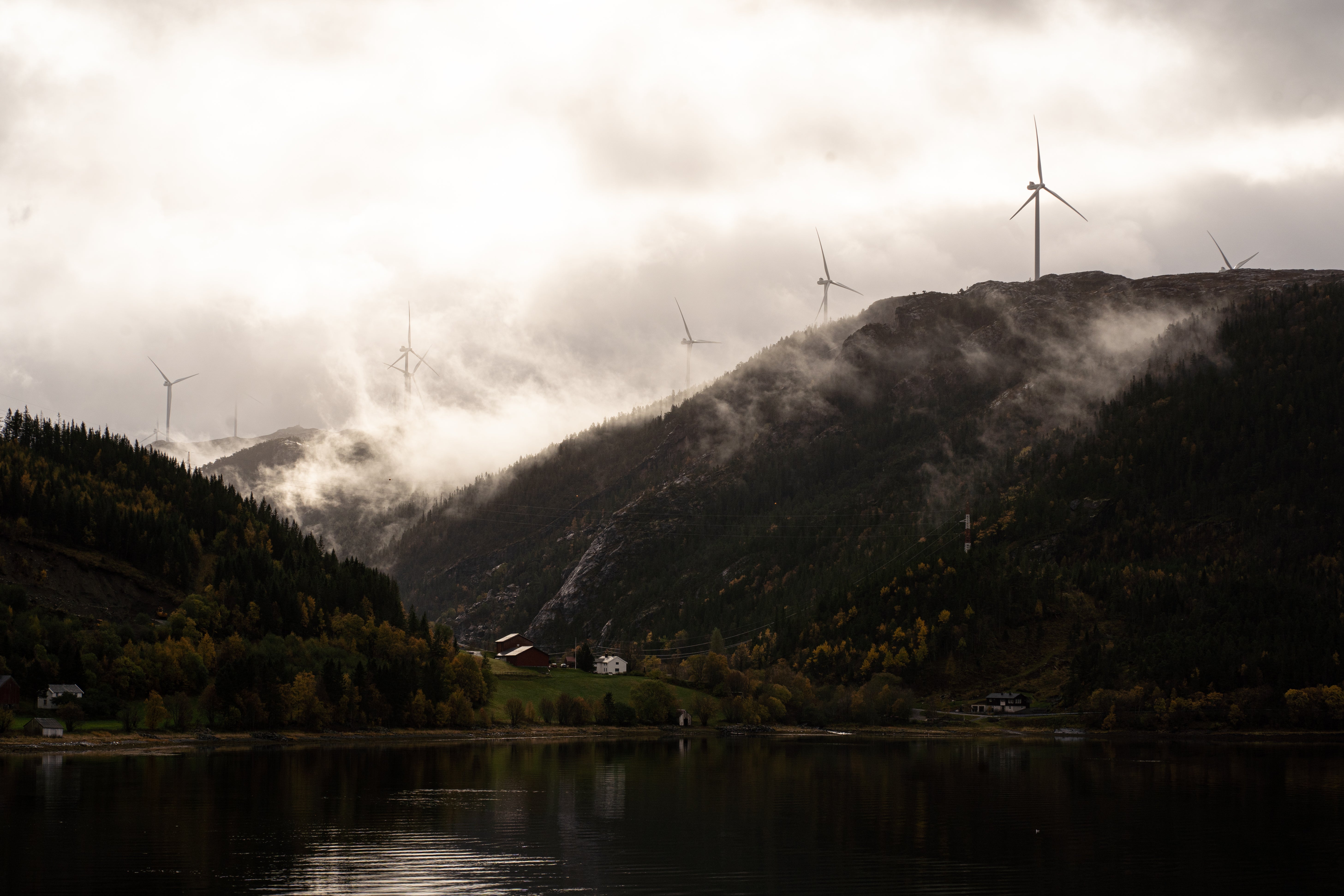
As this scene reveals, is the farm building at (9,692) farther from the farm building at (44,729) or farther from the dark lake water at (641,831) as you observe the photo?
the dark lake water at (641,831)

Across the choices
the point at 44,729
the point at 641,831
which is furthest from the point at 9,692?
the point at 641,831

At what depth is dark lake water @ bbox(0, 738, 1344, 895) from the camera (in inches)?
3398

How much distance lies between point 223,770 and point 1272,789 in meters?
133

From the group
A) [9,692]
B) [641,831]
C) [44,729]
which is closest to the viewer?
[641,831]

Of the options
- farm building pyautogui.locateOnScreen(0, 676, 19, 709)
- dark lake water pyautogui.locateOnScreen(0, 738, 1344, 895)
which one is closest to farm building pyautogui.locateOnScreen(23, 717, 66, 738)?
farm building pyautogui.locateOnScreen(0, 676, 19, 709)

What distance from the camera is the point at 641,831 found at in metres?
112

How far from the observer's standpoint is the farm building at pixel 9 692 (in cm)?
19362

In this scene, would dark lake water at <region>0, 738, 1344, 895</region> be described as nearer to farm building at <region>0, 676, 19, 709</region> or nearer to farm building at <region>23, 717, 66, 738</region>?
farm building at <region>23, 717, 66, 738</region>

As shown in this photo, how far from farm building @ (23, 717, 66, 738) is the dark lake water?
17.5 m

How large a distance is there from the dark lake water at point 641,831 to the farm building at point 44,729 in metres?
17.5

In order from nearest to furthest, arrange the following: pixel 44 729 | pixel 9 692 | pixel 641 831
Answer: pixel 641 831 < pixel 44 729 < pixel 9 692

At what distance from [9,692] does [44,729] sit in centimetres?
1051

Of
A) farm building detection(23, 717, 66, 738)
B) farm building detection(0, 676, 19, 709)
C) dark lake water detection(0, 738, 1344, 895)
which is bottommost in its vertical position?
dark lake water detection(0, 738, 1344, 895)

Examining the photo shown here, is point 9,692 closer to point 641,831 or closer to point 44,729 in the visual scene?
point 44,729
